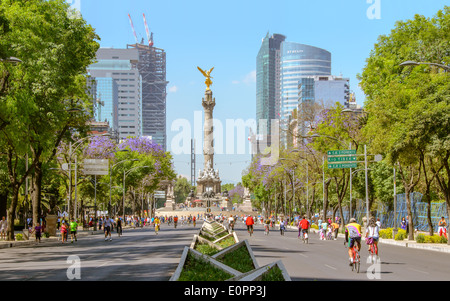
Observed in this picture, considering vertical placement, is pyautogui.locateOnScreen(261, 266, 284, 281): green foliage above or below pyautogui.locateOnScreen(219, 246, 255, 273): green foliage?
above

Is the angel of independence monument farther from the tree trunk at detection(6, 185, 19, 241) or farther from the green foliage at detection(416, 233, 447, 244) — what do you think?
the green foliage at detection(416, 233, 447, 244)

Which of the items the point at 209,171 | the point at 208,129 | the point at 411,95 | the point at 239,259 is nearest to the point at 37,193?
the point at 411,95

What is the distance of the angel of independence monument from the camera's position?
493 ft

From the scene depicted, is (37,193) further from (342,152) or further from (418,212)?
(418,212)

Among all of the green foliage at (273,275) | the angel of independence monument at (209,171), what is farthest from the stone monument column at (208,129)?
the green foliage at (273,275)

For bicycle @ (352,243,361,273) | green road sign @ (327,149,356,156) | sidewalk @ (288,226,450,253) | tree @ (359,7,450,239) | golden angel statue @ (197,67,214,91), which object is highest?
golden angel statue @ (197,67,214,91)

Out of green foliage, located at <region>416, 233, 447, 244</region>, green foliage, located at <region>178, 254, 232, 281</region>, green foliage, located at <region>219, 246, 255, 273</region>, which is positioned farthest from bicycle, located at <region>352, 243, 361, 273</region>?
green foliage, located at <region>416, 233, 447, 244</region>

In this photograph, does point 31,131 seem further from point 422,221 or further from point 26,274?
point 422,221

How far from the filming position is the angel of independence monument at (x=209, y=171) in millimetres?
150375

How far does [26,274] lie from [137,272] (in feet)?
10.9

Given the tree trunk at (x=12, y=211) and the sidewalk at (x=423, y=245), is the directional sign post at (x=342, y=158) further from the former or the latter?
the tree trunk at (x=12, y=211)

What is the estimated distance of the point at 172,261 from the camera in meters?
24.5

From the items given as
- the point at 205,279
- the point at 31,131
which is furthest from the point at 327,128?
the point at 205,279

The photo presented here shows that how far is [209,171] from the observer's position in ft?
519
